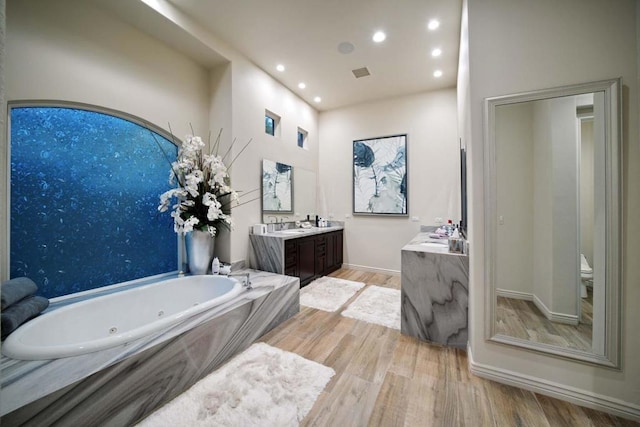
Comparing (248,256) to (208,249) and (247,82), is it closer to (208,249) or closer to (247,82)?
(208,249)

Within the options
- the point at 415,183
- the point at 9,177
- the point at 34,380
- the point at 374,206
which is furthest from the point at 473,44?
the point at 9,177

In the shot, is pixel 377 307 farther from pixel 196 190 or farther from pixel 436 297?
pixel 196 190

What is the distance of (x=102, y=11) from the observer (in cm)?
275

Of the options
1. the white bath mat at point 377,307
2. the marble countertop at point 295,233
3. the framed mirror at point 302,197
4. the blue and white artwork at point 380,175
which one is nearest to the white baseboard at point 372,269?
the marble countertop at point 295,233

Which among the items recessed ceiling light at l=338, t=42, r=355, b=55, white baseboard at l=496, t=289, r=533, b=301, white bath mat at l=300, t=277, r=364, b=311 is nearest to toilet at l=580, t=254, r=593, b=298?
white baseboard at l=496, t=289, r=533, b=301

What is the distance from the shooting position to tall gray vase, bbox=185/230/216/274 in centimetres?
333

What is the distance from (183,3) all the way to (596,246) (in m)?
4.14

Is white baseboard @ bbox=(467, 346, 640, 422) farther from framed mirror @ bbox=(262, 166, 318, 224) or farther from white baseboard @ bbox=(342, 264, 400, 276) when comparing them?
framed mirror @ bbox=(262, 166, 318, 224)

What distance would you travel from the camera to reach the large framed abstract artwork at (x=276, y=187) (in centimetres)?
420

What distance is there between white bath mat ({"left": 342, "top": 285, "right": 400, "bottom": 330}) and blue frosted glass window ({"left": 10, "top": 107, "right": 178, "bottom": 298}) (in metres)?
2.39

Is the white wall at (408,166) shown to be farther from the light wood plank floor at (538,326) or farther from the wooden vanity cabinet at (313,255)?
the light wood plank floor at (538,326)

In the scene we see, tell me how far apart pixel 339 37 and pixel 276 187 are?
7.12 feet

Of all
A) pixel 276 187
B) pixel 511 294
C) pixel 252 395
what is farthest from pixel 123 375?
pixel 276 187

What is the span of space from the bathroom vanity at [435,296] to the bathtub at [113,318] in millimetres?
1695
